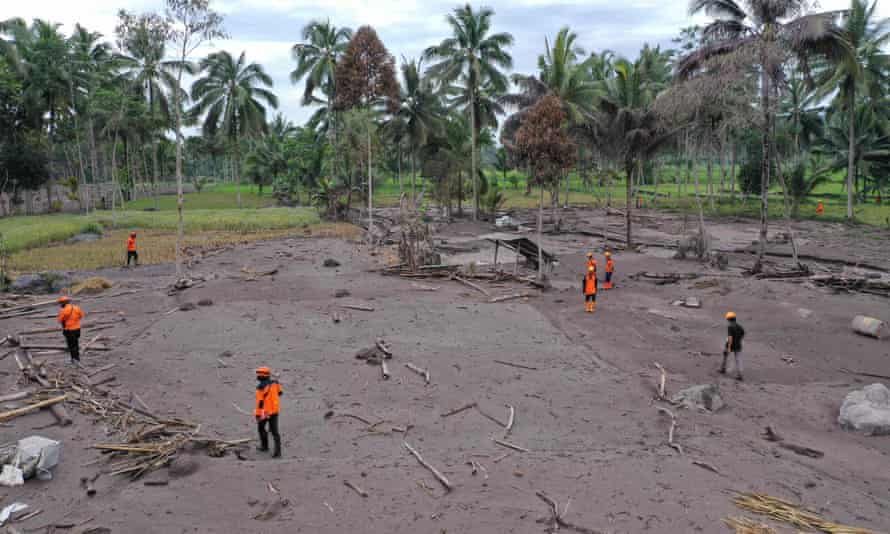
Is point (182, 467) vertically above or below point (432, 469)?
above

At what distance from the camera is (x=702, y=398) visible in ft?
35.4

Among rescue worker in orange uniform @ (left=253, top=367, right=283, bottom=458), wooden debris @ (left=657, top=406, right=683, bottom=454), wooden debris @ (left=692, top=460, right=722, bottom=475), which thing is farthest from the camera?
wooden debris @ (left=657, top=406, right=683, bottom=454)

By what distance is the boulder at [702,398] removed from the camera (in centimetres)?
1073

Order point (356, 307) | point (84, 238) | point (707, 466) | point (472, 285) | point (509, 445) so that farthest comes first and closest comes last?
point (84, 238) → point (472, 285) → point (356, 307) → point (509, 445) → point (707, 466)

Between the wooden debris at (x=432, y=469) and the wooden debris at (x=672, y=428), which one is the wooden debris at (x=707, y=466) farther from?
the wooden debris at (x=432, y=469)

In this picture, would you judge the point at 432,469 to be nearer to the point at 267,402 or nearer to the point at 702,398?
the point at 267,402

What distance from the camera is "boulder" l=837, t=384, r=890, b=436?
9.85m

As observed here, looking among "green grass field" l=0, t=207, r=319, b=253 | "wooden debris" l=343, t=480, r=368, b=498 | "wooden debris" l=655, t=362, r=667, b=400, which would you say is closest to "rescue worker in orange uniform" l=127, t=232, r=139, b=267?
"green grass field" l=0, t=207, r=319, b=253

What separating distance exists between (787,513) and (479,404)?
5.26 metres

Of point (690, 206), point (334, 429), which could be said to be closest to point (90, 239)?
Result: point (334, 429)

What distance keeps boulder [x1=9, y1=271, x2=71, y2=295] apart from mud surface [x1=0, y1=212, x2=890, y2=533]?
1.87m

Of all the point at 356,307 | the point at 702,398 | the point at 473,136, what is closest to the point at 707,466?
the point at 702,398

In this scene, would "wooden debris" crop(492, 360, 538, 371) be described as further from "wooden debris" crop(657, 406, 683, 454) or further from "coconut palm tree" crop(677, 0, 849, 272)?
"coconut palm tree" crop(677, 0, 849, 272)

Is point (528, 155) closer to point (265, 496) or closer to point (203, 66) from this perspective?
point (265, 496)
